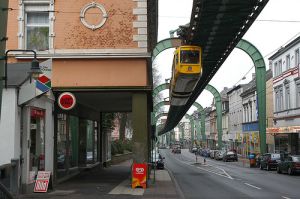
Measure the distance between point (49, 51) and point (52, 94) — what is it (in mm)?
1896

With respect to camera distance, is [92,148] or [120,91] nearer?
[120,91]

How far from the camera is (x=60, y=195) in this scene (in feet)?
55.4

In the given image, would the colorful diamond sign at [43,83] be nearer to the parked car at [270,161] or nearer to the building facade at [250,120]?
the parked car at [270,161]

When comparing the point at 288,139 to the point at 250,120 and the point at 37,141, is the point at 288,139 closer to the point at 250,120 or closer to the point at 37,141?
the point at 250,120

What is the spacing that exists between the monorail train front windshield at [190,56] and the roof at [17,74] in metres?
7.24

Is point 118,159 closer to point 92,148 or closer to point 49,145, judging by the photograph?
point 92,148

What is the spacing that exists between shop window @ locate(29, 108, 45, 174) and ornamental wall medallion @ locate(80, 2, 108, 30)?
180 inches

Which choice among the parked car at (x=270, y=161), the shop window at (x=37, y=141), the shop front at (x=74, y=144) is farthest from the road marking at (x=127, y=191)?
the parked car at (x=270, y=161)

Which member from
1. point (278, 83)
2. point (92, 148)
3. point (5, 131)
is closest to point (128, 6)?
point (5, 131)

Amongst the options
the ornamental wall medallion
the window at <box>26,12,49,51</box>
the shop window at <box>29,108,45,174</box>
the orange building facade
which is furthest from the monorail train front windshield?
the shop window at <box>29,108,45,174</box>

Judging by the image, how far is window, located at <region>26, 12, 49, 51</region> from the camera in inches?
851

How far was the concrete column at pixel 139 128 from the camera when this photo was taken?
20.8 meters

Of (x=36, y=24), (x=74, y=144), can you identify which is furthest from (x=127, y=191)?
(x=74, y=144)

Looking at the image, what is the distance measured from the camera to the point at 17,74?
1717 cm
